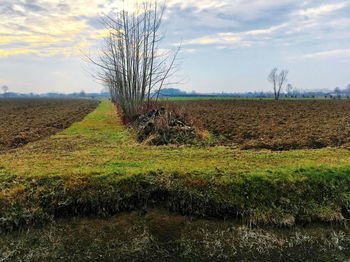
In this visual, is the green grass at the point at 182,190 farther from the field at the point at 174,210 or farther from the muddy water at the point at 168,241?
the muddy water at the point at 168,241

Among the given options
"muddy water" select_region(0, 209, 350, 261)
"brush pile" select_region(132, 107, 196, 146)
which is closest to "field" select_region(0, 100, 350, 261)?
"muddy water" select_region(0, 209, 350, 261)

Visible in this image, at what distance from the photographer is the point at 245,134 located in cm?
1361

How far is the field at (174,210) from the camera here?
196 inches

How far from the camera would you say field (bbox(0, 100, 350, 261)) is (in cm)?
497

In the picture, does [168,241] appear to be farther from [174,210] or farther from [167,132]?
[167,132]

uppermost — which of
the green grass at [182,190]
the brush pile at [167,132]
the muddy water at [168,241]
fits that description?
the brush pile at [167,132]

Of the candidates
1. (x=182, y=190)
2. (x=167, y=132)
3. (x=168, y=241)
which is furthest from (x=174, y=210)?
(x=167, y=132)

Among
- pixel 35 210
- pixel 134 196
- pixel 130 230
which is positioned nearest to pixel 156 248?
pixel 130 230

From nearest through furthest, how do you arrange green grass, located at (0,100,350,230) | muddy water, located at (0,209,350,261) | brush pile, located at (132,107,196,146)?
1. muddy water, located at (0,209,350,261)
2. green grass, located at (0,100,350,230)
3. brush pile, located at (132,107,196,146)

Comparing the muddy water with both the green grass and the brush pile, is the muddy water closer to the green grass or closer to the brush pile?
the green grass

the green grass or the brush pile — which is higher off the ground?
the brush pile

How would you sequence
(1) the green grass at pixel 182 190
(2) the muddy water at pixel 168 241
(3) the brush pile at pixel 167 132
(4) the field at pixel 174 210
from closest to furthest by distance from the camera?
(2) the muddy water at pixel 168 241, (4) the field at pixel 174 210, (1) the green grass at pixel 182 190, (3) the brush pile at pixel 167 132

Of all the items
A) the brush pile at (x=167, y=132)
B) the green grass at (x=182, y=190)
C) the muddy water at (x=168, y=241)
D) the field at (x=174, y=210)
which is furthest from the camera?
the brush pile at (x=167, y=132)

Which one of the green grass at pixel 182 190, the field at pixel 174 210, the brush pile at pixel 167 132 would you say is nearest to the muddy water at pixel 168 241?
the field at pixel 174 210
